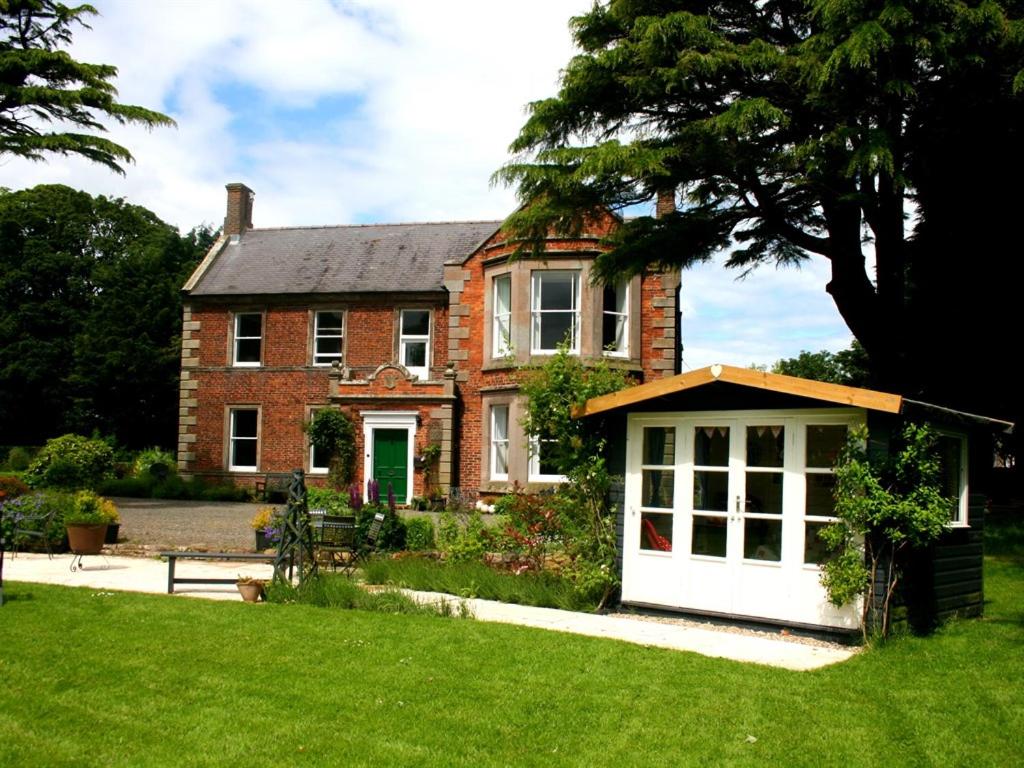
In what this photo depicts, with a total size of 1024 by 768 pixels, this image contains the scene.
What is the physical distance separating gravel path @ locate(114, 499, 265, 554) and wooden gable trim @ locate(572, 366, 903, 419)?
325 inches

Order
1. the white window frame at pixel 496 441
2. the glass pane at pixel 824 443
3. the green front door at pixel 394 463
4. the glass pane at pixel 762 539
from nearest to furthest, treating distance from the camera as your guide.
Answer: the glass pane at pixel 824 443 → the glass pane at pixel 762 539 → the white window frame at pixel 496 441 → the green front door at pixel 394 463

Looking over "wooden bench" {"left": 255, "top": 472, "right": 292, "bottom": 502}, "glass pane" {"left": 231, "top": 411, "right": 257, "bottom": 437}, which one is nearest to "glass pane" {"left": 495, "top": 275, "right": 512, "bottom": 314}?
"wooden bench" {"left": 255, "top": 472, "right": 292, "bottom": 502}

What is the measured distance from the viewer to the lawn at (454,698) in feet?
19.7

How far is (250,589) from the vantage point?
1140cm

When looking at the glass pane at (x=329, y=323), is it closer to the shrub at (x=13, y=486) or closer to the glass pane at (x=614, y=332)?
the glass pane at (x=614, y=332)

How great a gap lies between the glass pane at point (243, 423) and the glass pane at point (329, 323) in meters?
3.28

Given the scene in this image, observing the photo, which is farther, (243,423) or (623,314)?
(243,423)

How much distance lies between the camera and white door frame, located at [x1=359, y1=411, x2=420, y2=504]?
83.3ft

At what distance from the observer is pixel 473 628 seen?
31.5 ft

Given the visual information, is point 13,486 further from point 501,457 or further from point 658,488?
point 658,488

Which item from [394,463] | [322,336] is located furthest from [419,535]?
[322,336]

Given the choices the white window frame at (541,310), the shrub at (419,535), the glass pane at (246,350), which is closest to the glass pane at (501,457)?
the white window frame at (541,310)

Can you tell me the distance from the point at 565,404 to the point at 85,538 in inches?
343

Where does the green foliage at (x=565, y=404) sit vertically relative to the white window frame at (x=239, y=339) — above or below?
below
